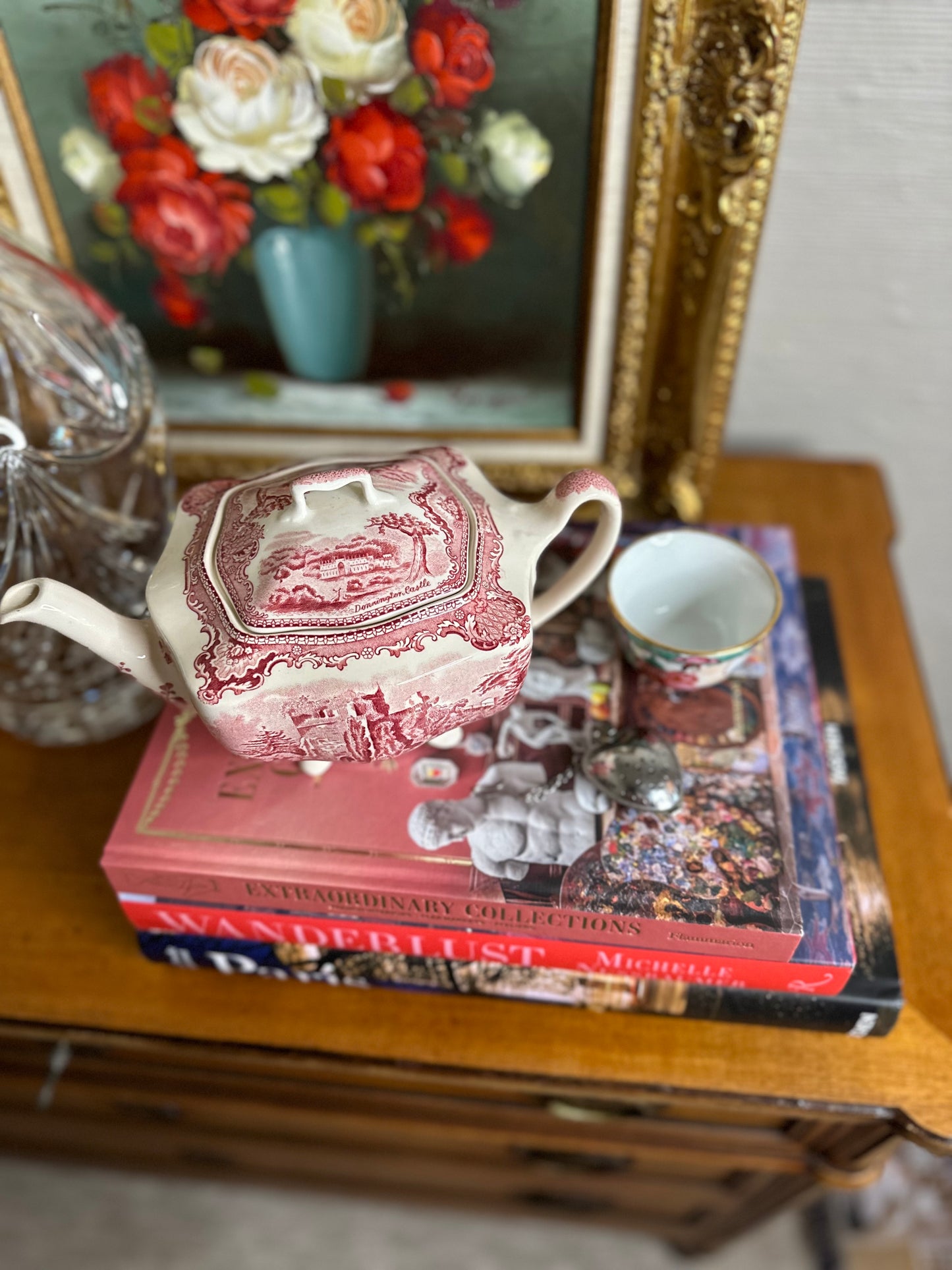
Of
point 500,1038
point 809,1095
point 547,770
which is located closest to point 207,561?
point 547,770

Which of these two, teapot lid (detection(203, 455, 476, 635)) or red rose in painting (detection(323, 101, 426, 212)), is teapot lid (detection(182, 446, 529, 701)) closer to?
teapot lid (detection(203, 455, 476, 635))

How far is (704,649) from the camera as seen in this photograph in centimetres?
58

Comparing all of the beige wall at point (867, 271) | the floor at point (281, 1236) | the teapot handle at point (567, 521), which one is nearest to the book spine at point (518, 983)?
the teapot handle at point (567, 521)

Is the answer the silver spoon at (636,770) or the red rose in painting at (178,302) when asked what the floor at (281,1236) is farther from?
the red rose in painting at (178,302)

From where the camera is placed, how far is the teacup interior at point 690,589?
573mm

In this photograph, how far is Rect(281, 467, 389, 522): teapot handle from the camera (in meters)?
0.42

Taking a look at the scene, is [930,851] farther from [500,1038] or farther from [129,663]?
[129,663]

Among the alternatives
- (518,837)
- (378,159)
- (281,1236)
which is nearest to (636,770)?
(518,837)

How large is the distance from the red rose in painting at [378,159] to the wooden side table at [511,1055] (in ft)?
1.18

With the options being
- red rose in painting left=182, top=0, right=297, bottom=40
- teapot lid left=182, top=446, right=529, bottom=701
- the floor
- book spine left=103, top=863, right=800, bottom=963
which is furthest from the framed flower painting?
the floor

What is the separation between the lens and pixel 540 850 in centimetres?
48

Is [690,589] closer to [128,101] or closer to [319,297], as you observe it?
[319,297]

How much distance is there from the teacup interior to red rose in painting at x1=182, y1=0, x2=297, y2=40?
364 millimetres

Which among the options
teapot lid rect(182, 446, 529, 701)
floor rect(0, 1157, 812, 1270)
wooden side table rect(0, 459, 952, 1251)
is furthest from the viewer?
floor rect(0, 1157, 812, 1270)
